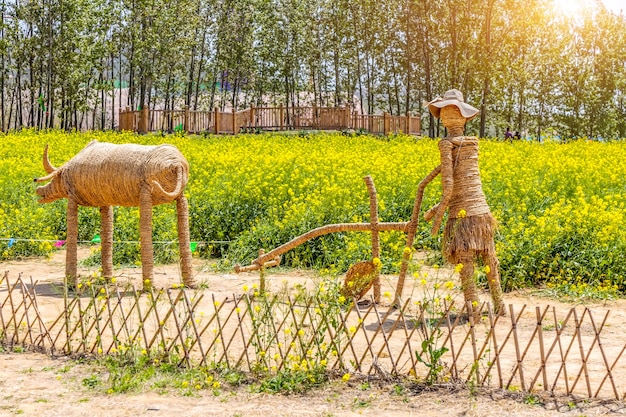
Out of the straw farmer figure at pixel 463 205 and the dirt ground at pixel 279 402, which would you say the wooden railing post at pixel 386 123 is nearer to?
the straw farmer figure at pixel 463 205

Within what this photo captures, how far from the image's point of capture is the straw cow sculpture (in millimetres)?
9305

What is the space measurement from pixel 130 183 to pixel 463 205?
3617mm

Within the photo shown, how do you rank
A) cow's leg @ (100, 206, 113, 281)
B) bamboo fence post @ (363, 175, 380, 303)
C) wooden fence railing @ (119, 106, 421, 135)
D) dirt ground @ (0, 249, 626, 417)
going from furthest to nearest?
wooden fence railing @ (119, 106, 421, 135) < cow's leg @ (100, 206, 113, 281) < bamboo fence post @ (363, 175, 380, 303) < dirt ground @ (0, 249, 626, 417)

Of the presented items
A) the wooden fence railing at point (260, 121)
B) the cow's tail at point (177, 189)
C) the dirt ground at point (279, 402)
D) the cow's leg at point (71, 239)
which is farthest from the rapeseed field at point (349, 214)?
the wooden fence railing at point (260, 121)

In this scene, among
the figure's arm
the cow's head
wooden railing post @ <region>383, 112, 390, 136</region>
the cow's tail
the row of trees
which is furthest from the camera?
the row of trees

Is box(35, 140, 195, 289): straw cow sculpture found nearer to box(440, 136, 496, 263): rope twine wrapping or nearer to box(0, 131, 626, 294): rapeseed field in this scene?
box(0, 131, 626, 294): rapeseed field

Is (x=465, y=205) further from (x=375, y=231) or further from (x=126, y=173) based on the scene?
(x=126, y=173)

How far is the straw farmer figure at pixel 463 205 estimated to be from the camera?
26.1ft

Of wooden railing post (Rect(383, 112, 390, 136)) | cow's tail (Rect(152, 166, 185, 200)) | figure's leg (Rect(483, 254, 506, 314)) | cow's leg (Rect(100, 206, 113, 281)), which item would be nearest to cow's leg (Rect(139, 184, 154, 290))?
cow's tail (Rect(152, 166, 185, 200))

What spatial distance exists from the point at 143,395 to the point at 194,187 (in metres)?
9.02

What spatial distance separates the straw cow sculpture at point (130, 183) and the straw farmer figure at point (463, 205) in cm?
295

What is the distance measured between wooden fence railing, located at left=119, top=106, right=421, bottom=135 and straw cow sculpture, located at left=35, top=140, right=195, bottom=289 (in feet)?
78.2

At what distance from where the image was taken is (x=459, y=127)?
8.24 m

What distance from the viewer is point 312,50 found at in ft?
180
